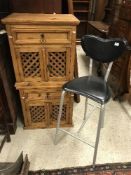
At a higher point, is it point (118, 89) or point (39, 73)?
point (39, 73)

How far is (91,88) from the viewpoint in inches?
54.1

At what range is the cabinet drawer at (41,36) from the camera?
133cm

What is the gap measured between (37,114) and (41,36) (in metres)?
0.80

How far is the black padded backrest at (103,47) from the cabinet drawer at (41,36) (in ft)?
0.53

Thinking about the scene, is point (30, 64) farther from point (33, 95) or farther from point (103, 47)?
point (103, 47)

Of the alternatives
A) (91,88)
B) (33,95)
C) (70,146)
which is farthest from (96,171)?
(33,95)

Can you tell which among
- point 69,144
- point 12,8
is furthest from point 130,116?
point 12,8

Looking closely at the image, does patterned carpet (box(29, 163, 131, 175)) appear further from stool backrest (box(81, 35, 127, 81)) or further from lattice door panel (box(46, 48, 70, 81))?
stool backrest (box(81, 35, 127, 81))

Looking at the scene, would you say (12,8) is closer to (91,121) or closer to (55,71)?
(55,71)

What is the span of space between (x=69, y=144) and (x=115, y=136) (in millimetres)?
494

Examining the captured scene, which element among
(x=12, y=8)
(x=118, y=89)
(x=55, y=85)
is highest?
(x=12, y=8)

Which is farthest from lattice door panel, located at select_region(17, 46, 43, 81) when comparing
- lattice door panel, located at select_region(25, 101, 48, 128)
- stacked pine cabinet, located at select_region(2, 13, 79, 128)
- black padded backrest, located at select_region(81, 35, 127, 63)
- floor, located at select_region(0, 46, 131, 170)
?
floor, located at select_region(0, 46, 131, 170)

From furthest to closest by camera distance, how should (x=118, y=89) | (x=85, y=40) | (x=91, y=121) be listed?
1. (x=118, y=89)
2. (x=91, y=121)
3. (x=85, y=40)

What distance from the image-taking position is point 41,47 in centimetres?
141
